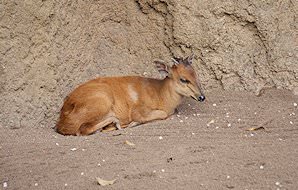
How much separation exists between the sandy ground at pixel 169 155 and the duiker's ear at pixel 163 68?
2.14 feet

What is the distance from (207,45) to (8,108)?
2.96 metres

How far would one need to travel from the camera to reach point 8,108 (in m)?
8.35

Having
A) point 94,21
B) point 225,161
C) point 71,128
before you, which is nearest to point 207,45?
point 94,21

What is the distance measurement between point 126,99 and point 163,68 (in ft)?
2.11

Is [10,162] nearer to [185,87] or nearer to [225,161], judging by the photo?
[225,161]

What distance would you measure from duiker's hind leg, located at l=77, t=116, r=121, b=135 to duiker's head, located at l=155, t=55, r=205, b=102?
961 mm

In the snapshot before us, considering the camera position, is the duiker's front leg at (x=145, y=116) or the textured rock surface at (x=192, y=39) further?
the textured rock surface at (x=192, y=39)

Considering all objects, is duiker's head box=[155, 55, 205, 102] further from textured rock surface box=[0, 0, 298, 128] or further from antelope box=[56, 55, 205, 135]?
textured rock surface box=[0, 0, 298, 128]

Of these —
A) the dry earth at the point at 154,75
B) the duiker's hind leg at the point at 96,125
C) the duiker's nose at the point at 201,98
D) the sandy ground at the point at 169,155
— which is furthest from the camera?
the duiker's nose at the point at 201,98

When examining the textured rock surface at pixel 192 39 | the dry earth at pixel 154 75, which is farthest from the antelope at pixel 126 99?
the textured rock surface at pixel 192 39

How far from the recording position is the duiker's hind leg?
8.44m

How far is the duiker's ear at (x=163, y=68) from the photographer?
917 cm

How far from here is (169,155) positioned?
7086 mm

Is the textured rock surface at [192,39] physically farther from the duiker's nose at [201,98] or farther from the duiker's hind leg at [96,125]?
the duiker's nose at [201,98]
